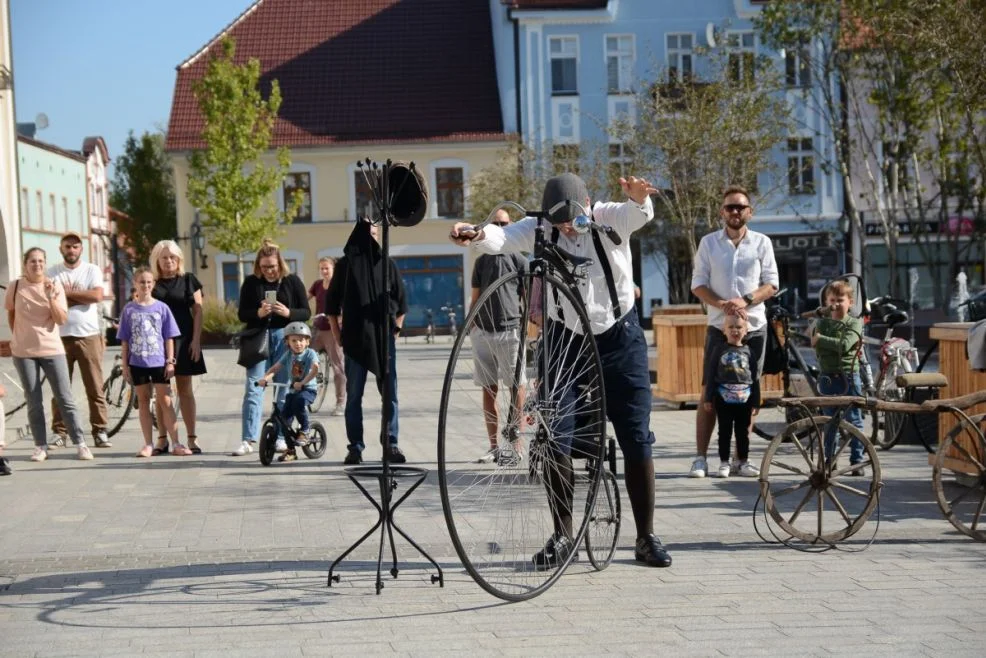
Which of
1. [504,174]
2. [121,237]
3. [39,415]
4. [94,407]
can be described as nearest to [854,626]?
[39,415]

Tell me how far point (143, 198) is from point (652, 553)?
66.7 metres

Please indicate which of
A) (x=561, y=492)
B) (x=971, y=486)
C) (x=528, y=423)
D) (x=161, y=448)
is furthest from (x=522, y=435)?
(x=161, y=448)

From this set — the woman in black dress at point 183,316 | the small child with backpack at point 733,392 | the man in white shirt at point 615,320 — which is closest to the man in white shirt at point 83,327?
the woman in black dress at point 183,316

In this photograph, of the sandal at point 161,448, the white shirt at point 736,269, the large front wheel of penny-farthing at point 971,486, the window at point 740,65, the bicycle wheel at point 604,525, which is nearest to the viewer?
the bicycle wheel at point 604,525

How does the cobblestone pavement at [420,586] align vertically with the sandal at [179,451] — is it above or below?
above

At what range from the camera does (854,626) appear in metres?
5.83

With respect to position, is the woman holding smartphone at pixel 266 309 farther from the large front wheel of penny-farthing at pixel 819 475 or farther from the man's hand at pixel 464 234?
the man's hand at pixel 464 234

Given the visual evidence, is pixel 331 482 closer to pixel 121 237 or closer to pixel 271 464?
pixel 271 464

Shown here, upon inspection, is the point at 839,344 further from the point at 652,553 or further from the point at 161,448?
the point at 161,448

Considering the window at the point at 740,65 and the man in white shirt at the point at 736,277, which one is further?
the window at the point at 740,65

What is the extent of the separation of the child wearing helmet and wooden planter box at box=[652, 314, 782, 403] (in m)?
5.19

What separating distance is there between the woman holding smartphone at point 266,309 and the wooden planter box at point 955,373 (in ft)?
18.8

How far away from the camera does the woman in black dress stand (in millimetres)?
13539

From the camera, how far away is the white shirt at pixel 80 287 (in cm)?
1412
